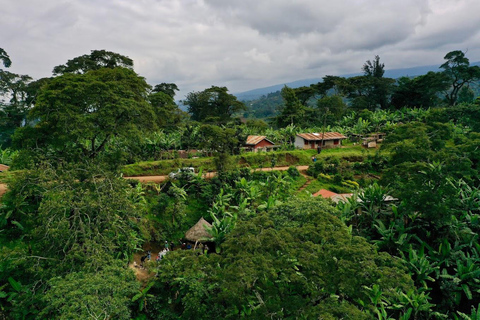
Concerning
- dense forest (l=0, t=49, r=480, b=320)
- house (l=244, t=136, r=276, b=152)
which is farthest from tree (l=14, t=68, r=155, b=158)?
house (l=244, t=136, r=276, b=152)

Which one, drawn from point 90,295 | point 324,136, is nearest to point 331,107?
point 324,136

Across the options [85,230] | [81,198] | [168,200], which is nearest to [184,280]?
[85,230]

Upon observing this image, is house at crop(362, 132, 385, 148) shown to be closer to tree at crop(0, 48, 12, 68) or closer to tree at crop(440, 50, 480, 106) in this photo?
tree at crop(440, 50, 480, 106)

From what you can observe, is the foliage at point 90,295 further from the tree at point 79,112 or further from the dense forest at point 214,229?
the tree at point 79,112

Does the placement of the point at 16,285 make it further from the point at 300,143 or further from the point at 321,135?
the point at 321,135

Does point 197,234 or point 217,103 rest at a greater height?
point 217,103
